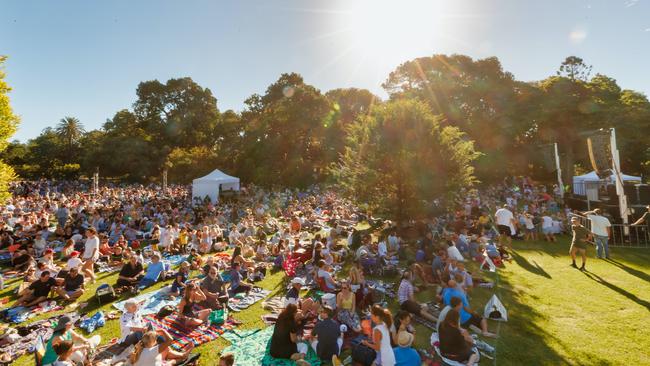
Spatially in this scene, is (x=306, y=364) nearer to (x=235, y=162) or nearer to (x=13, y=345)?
(x=13, y=345)

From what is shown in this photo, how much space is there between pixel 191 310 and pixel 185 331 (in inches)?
19.3

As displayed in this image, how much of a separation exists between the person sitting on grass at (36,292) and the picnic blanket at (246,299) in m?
4.86

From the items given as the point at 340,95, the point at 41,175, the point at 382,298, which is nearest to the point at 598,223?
the point at 382,298

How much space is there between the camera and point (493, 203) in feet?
78.6

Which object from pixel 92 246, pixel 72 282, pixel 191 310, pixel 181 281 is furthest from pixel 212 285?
pixel 92 246

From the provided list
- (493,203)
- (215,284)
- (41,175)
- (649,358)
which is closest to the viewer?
(649,358)

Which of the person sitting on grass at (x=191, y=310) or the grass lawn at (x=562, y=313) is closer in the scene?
the grass lawn at (x=562, y=313)

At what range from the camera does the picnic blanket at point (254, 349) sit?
5570mm

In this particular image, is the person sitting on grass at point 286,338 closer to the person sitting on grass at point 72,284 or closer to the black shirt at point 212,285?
the black shirt at point 212,285

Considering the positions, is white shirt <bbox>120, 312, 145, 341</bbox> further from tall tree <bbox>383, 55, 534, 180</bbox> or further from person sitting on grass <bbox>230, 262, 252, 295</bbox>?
tall tree <bbox>383, 55, 534, 180</bbox>

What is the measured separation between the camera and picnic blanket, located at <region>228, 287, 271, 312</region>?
7905 millimetres

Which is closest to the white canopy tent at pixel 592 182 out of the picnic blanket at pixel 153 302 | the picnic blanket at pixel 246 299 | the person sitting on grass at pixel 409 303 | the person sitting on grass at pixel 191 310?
the person sitting on grass at pixel 409 303

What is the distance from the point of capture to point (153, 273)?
9609mm

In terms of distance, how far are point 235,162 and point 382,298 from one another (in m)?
33.7
